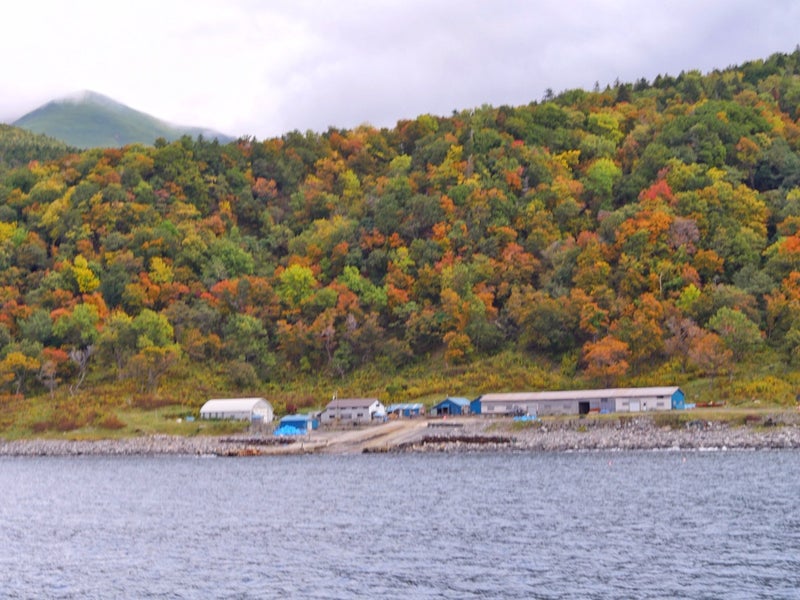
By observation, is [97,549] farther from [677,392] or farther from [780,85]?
[780,85]

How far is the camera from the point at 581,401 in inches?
2990

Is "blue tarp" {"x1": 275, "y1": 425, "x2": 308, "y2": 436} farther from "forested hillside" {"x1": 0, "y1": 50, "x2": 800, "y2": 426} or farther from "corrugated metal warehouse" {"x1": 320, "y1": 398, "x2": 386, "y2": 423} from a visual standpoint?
"forested hillside" {"x1": 0, "y1": 50, "x2": 800, "y2": 426}

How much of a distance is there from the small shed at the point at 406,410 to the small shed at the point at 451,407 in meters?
1.24

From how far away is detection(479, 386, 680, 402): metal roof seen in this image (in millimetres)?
72812

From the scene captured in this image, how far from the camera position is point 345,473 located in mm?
57531

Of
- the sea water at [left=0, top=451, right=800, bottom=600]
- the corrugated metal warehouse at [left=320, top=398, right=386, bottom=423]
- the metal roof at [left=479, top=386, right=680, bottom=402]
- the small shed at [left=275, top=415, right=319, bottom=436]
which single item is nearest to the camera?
the sea water at [left=0, top=451, right=800, bottom=600]

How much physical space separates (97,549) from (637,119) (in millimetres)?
112609

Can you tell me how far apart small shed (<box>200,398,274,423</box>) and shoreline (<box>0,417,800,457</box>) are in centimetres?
427

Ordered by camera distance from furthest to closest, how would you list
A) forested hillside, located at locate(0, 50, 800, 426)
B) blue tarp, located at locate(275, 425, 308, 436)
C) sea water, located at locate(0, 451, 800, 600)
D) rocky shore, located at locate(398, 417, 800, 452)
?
forested hillside, located at locate(0, 50, 800, 426) < blue tarp, located at locate(275, 425, 308, 436) < rocky shore, located at locate(398, 417, 800, 452) < sea water, located at locate(0, 451, 800, 600)

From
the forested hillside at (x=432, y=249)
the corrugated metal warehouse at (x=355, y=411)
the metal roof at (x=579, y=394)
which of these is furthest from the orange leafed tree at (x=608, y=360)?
the corrugated metal warehouse at (x=355, y=411)

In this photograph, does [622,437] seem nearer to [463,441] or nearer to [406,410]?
[463,441]

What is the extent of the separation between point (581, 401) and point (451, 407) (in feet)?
35.5

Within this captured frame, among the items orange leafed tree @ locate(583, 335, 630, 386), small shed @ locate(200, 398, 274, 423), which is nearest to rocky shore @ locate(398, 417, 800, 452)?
orange leafed tree @ locate(583, 335, 630, 386)

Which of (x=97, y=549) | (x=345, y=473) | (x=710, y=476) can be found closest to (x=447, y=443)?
(x=345, y=473)
